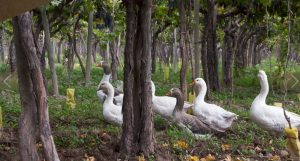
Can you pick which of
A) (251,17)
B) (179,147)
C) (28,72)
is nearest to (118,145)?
(179,147)

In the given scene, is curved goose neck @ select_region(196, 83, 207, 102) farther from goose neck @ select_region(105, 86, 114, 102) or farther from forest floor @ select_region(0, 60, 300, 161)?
goose neck @ select_region(105, 86, 114, 102)

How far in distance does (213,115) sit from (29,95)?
3.67m

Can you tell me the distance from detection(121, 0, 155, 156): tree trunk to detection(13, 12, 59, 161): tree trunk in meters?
1.25

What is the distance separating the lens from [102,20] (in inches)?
653

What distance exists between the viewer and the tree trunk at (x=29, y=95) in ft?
15.4

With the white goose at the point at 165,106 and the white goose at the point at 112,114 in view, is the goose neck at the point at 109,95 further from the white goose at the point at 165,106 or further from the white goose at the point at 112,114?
the white goose at the point at 165,106

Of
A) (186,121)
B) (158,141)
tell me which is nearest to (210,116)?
(186,121)

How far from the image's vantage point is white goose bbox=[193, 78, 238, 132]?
7.52 meters

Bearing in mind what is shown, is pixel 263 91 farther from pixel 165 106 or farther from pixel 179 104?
pixel 165 106

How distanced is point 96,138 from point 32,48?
2055mm

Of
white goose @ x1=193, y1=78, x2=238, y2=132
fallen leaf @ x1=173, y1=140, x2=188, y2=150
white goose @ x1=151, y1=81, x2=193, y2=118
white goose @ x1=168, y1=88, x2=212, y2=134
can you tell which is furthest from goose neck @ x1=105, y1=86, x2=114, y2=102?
fallen leaf @ x1=173, y1=140, x2=188, y2=150

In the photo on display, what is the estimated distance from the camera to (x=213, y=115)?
771cm

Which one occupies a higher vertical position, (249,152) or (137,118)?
(137,118)

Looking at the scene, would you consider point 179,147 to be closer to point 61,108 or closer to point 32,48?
point 32,48
